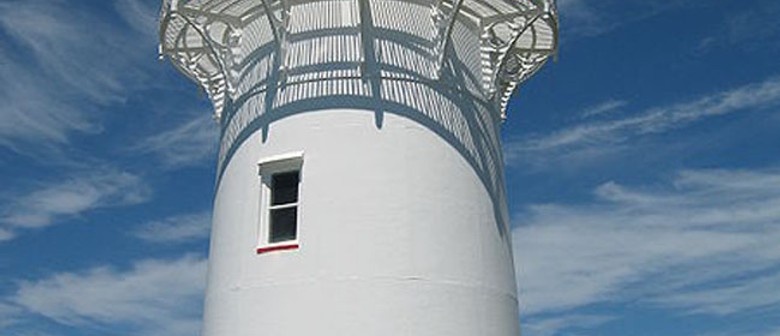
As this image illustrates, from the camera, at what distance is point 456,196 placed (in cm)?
1057

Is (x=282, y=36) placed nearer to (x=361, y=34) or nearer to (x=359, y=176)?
(x=361, y=34)

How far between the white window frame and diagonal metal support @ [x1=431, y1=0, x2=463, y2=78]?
2467 millimetres

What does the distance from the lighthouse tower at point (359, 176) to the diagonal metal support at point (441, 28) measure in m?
0.02

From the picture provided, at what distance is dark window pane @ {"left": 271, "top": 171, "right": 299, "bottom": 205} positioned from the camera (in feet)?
35.0

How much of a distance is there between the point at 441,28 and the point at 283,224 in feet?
12.1

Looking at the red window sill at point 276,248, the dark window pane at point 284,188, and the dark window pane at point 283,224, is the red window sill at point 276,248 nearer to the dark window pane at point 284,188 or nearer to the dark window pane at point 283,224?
the dark window pane at point 283,224

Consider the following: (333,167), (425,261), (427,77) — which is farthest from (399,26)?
(425,261)

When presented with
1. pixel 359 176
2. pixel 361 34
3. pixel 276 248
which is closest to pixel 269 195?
pixel 276 248

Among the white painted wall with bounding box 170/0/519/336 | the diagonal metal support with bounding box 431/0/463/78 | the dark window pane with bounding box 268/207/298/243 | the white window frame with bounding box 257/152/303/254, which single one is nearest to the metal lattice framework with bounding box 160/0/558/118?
the diagonal metal support with bounding box 431/0/463/78

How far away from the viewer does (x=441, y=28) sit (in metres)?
11.2

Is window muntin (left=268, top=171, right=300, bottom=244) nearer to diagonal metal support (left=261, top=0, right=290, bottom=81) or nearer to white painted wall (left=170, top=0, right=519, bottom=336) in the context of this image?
white painted wall (left=170, top=0, right=519, bottom=336)

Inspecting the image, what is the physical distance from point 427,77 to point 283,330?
410 cm

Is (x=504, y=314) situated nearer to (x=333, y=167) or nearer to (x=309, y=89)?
(x=333, y=167)

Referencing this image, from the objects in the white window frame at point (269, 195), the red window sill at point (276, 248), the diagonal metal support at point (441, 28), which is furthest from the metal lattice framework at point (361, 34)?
the red window sill at point (276, 248)
